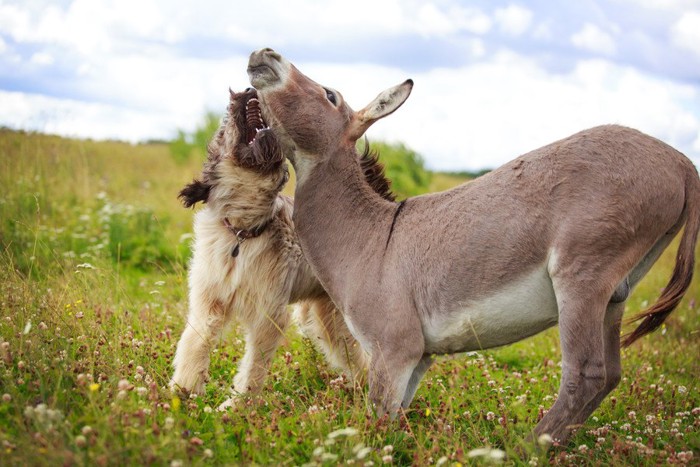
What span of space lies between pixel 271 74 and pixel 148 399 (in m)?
2.21

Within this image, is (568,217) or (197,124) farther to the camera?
(197,124)

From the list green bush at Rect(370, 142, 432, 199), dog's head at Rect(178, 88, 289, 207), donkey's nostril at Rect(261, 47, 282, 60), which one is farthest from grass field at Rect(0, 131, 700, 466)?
green bush at Rect(370, 142, 432, 199)

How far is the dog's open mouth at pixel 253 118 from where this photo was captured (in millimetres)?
4992

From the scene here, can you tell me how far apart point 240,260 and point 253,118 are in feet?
3.48

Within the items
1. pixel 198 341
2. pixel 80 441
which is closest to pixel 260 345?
pixel 198 341

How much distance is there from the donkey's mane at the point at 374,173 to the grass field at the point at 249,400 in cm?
142

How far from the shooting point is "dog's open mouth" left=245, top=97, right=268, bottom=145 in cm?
499

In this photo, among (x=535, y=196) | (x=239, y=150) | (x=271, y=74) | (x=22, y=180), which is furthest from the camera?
(x=22, y=180)

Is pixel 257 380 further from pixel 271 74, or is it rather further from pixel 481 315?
pixel 271 74

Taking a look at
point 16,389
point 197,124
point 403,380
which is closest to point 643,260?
point 403,380

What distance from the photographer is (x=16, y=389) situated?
3826 mm

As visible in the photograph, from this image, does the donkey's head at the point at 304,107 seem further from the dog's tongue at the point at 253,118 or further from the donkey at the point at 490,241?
the dog's tongue at the point at 253,118

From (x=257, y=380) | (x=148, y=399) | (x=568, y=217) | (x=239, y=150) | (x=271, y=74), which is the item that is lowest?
(x=257, y=380)

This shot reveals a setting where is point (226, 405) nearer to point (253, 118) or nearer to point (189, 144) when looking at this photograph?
point (253, 118)
